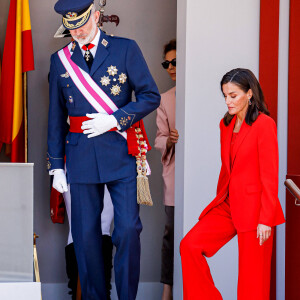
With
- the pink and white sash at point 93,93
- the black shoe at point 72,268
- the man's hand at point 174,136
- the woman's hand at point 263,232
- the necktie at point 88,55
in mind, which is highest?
the necktie at point 88,55

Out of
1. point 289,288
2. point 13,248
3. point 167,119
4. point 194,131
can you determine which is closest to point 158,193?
point 167,119

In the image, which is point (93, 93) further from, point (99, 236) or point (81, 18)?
point (99, 236)

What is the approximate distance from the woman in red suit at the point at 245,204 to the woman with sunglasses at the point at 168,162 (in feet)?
4.27

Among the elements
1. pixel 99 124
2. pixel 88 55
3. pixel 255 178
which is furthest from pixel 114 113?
pixel 255 178

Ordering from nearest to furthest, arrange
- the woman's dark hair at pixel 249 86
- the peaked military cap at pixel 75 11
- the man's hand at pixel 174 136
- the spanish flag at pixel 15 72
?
the woman's dark hair at pixel 249 86 → the peaked military cap at pixel 75 11 → the man's hand at pixel 174 136 → the spanish flag at pixel 15 72

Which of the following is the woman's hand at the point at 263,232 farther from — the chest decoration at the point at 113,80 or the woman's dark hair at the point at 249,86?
the chest decoration at the point at 113,80

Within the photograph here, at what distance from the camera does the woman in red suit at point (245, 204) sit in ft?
10.7

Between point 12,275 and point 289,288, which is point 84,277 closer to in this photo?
point 12,275

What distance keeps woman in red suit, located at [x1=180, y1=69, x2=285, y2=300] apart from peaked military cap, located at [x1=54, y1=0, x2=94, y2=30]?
2.61 feet

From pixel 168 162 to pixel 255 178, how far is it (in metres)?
1.48

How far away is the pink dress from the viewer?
15.5 ft

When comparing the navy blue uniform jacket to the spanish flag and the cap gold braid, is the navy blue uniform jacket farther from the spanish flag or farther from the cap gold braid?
the spanish flag

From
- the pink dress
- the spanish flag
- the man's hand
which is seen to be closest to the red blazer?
the man's hand

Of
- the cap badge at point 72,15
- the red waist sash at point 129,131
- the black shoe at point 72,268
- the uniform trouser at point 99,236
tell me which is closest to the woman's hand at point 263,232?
the uniform trouser at point 99,236
